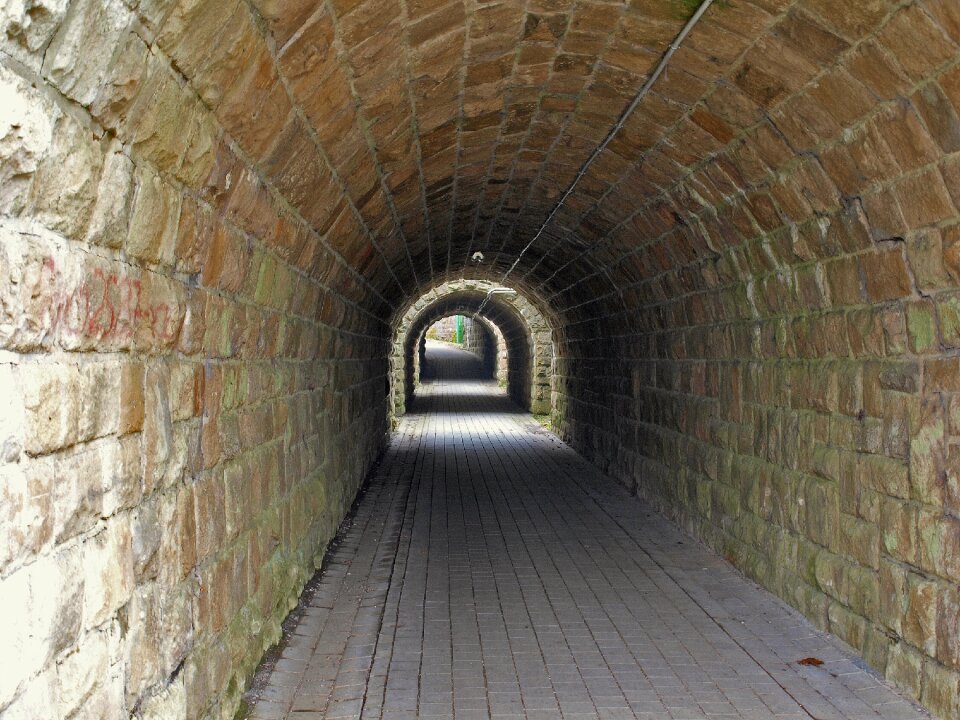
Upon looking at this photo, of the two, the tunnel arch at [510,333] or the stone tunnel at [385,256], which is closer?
the stone tunnel at [385,256]

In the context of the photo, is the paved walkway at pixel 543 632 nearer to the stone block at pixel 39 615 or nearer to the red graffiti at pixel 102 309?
the stone block at pixel 39 615

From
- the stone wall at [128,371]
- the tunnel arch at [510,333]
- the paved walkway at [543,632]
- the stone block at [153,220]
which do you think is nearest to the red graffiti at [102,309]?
the stone wall at [128,371]

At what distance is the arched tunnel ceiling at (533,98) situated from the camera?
297 centimetres

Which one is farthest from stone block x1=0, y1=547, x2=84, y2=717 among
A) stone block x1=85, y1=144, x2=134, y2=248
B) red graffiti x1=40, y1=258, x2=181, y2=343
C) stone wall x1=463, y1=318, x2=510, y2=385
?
stone wall x1=463, y1=318, x2=510, y2=385

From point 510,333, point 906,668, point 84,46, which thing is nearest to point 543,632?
point 906,668

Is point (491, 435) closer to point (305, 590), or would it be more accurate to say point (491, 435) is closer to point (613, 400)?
point (613, 400)

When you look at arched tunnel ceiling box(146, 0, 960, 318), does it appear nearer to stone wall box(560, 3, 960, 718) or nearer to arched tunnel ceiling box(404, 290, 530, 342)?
stone wall box(560, 3, 960, 718)

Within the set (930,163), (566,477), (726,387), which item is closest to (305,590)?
(726,387)

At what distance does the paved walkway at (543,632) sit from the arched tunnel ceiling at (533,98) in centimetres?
231

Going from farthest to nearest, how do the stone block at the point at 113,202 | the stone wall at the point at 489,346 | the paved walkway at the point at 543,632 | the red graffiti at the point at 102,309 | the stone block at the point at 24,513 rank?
the stone wall at the point at 489,346, the paved walkway at the point at 543,632, the stone block at the point at 113,202, the red graffiti at the point at 102,309, the stone block at the point at 24,513

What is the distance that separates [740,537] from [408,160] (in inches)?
139

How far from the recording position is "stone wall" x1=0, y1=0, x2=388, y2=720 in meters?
1.79

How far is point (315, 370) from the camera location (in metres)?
6.13

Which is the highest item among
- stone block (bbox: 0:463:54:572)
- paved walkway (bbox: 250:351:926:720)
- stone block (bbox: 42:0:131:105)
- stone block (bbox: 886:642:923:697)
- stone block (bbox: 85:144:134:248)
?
stone block (bbox: 42:0:131:105)
